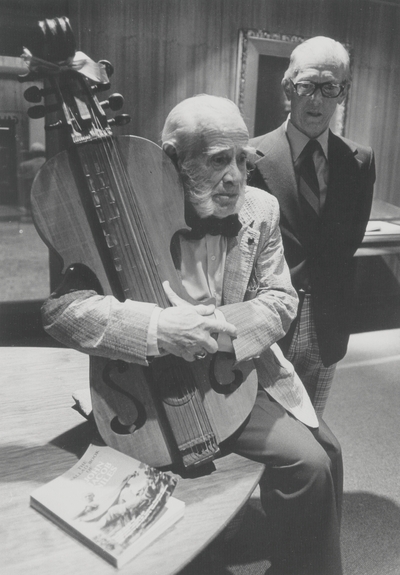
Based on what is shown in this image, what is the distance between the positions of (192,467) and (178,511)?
13 centimetres

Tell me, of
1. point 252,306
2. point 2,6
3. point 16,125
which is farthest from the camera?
point 16,125

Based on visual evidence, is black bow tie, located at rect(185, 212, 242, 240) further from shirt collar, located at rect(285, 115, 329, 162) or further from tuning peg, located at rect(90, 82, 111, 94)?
shirt collar, located at rect(285, 115, 329, 162)

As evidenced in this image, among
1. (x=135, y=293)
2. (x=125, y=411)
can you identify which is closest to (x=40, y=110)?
(x=135, y=293)

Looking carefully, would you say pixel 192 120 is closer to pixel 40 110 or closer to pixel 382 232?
pixel 40 110

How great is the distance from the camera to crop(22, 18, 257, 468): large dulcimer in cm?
123

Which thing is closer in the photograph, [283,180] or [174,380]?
[174,380]

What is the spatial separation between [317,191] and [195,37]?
6.11ft

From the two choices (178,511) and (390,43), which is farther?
(390,43)

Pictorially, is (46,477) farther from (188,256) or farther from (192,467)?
(188,256)

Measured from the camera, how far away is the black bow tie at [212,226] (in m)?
1.42

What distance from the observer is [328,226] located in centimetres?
208

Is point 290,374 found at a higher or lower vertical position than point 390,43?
lower

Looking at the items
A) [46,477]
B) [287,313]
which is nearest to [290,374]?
[287,313]

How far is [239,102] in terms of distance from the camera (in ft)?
11.9
